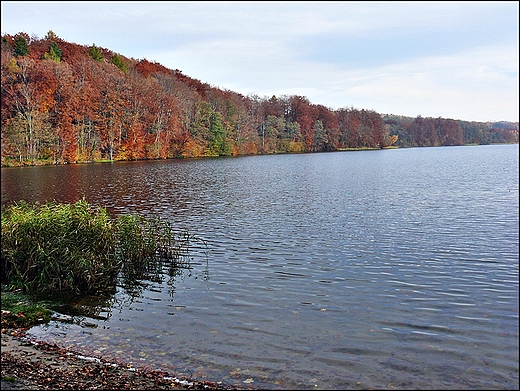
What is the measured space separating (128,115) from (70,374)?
67347 millimetres

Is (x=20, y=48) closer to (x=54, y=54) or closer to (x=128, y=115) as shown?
(x=54, y=54)

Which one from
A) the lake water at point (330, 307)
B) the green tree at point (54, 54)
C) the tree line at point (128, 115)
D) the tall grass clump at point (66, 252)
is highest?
the green tree at point (54, 54)

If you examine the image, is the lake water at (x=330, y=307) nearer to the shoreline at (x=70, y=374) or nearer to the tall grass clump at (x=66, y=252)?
the shoreline at (x=70, y=374)

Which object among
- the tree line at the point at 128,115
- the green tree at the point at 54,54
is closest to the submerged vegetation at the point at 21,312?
the tree line at the point at 128,115

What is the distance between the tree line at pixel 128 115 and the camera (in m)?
53.9

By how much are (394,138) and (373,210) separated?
129344 millimetres

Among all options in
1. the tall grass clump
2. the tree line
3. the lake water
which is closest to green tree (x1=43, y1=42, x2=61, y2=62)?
the tree line

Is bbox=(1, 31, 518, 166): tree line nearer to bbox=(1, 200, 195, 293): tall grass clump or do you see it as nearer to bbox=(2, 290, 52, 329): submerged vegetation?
bbox=(1, 200, 195, 293): tall grass clump

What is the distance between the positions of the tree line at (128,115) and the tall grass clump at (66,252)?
43338mm

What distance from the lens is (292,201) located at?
25.8 metres

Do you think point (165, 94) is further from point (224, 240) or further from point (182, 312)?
point (182, 312)

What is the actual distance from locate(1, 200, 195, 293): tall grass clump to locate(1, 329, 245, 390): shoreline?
3087mm

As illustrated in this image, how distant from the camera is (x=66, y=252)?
10664 mm

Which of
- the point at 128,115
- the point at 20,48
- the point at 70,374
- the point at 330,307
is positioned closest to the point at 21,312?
the point at 70,374
